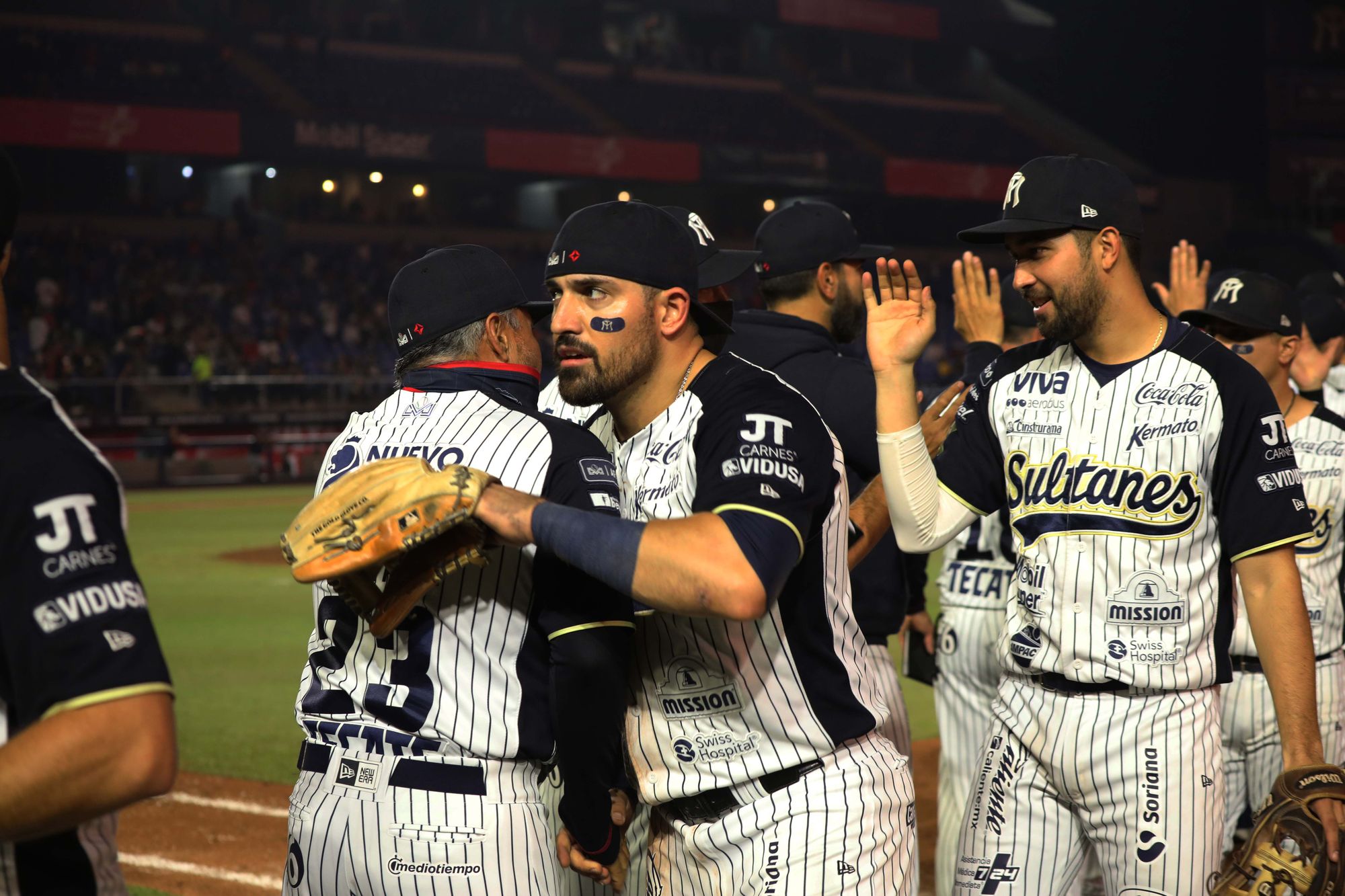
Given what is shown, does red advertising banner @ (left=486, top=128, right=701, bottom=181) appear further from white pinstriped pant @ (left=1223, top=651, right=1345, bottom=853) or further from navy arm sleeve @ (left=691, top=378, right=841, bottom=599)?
navy arm sleeve @ (left=691, top=378, right=841, bottom=599)

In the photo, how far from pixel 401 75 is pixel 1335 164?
26.6 metres

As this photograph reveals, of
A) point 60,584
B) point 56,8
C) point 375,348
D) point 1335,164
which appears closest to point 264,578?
point 60,584

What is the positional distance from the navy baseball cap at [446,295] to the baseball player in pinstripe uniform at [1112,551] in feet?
2.89

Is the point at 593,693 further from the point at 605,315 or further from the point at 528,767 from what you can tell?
the point at 605,315

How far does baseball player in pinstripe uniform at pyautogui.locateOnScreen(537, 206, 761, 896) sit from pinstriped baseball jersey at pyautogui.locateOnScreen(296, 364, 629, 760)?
139 millimetres

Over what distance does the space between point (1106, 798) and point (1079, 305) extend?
1143 mm

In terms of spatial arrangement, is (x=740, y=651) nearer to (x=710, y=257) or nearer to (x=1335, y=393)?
(x=710, y=257)

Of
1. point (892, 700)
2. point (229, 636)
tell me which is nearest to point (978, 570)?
point (892, 700)

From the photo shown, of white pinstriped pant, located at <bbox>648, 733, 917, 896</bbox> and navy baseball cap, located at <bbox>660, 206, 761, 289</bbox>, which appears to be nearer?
white pinstriped pant, located at <bbox>648, 733, 917, 896</bbox>

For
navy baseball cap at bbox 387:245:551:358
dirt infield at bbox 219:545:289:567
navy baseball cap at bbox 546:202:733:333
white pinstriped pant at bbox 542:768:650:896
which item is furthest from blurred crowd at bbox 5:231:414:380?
navy baseball cap at bbox 546:202:733:333

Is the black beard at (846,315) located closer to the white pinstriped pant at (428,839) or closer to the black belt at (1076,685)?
the black belt at (1076,685)

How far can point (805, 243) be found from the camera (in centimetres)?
444

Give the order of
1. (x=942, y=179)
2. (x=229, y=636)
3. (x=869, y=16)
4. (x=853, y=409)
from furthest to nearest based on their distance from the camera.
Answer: (x=869, y=16) → (x=942, y=179) → (x=229, y=636) → (x=853, y=409)

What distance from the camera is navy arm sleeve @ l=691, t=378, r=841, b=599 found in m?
2.30
